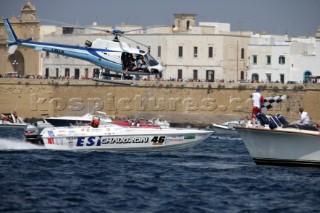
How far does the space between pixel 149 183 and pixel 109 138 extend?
11.4m

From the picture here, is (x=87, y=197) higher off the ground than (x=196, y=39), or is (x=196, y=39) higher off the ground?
(x=196, y=39)

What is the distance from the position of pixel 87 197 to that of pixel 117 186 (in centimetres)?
304

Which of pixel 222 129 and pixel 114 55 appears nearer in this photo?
pixel 114 55

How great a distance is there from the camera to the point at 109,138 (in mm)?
50250

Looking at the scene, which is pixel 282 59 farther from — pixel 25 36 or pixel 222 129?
pixel 25 36

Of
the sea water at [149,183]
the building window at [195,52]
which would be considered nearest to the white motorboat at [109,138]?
the sea water at [149,183]

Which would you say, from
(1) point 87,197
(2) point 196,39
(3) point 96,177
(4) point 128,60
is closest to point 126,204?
(1) point 87,197

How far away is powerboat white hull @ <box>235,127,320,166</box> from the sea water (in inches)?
15.2

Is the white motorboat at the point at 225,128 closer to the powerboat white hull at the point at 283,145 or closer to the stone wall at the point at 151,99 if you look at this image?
the stone wall at the point at 151,99

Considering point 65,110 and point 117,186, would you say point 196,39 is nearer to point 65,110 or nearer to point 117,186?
point 65,110

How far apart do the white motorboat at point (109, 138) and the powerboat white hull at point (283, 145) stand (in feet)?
29.3

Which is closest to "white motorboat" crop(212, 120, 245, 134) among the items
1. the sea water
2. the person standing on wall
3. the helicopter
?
the helicopter

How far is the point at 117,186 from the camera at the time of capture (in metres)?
38.2

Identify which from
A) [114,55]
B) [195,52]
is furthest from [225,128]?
[114,55]
